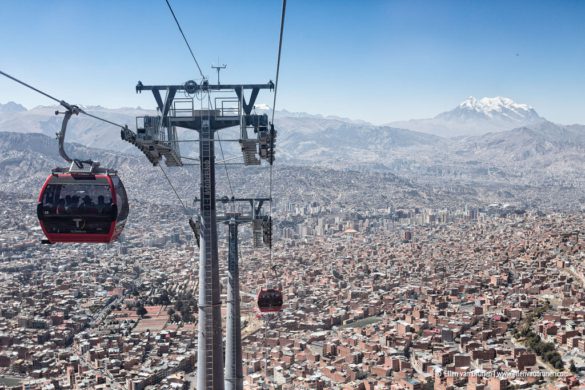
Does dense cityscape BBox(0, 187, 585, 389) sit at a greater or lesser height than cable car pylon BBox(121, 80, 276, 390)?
lesser

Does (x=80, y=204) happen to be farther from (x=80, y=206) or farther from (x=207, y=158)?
(x=207, y=158)

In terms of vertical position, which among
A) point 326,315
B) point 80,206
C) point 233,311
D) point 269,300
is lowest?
point 326,315

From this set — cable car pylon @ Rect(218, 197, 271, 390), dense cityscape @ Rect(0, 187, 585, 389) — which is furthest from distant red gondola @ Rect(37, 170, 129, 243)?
dense cityscape @ Rect(0, 187, 585, 389)

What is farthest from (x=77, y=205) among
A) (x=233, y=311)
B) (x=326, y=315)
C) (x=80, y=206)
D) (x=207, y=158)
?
(x=326, y=315)

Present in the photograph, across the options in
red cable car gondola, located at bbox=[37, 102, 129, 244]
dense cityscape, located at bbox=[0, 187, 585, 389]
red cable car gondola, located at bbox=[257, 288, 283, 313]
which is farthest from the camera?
dense cityscape, located at bbox=[0, 187, 585, 389]

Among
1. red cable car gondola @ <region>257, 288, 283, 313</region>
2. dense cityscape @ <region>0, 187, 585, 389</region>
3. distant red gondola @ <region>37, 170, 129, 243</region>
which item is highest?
distant red gondola @ <region>37, 170, 129, 243</region>

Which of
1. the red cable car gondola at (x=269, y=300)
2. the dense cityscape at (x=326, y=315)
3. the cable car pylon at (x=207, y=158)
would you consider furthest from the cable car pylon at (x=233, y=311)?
the dense cityscape at (x=326, y=315)

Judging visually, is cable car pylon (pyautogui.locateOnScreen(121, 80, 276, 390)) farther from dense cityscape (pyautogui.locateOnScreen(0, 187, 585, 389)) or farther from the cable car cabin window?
dense cityscape (pyautogui.locateOnScreen(0, 187, 585, 389))
